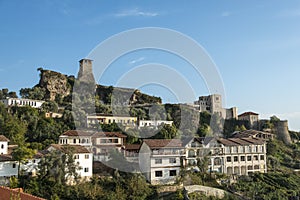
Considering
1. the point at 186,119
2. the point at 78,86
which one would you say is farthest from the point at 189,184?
the point at 78,86

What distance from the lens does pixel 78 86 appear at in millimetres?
62156

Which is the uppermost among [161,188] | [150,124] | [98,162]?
[150,124]

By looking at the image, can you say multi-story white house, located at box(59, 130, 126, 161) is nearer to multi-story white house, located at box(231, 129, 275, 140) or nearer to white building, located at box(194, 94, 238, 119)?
multi-story white house, located at box(231, 129, 275, 140)

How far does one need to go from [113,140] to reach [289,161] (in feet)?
85.4

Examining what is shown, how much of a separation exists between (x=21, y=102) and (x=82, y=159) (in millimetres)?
25768

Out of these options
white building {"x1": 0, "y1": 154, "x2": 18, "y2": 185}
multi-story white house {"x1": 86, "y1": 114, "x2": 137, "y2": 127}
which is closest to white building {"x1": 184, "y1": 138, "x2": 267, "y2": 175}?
white building {"x1": 0, "y1": 154, "x2": 18, "y2": 185}

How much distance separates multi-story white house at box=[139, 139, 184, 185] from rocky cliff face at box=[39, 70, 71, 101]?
33146 millimetres

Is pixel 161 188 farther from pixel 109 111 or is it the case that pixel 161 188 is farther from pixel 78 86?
pixel 78 86

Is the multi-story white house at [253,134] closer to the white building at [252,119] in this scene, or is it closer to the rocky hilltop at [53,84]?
the white building at [252,119]

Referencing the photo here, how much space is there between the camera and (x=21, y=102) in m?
50.1

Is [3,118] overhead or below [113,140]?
overhead

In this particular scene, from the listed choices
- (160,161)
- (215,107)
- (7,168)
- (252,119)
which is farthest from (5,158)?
(252,119)

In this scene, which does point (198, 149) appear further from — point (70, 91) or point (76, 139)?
point (70, 91)

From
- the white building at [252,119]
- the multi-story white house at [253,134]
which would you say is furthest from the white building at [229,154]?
the white building at [252,119]
